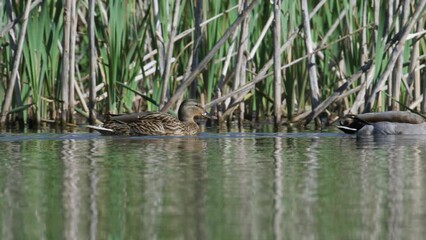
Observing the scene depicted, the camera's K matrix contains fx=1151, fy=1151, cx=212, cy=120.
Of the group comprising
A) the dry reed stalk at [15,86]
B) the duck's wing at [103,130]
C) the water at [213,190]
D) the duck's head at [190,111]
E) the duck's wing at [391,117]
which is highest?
the dry reed stalk at [15,86]

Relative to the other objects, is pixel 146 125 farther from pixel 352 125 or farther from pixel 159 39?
pixel 352 125

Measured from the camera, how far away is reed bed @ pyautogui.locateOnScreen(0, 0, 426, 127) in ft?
41.7

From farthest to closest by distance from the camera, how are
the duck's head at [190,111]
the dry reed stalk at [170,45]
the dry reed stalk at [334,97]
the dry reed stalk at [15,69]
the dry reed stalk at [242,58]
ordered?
the dry reed stalk at [242,58] → the dry reed stalk at [334,97] → the duck's head at [190,111] → the dry reed stalk at [170,45] → the dry reed stalk at [15,69]

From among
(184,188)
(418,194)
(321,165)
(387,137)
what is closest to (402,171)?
(321,165)

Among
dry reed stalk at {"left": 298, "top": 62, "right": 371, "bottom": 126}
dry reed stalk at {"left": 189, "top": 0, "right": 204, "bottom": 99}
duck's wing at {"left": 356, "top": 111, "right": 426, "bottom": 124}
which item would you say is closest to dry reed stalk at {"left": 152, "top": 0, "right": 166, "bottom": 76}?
dry reed stalk at {"left": 189, "top": 0, "right": 204, "bottom": 99}

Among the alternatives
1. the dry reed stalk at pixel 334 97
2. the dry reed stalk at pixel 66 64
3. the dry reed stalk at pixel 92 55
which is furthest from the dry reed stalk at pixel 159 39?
the dry reed stalk at pixel 334 97

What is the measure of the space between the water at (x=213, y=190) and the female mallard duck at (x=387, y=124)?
0.91m

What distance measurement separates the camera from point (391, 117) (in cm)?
1210

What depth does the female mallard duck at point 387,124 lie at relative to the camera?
39.7 ft

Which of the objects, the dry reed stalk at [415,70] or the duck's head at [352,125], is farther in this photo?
the dry reed stalk at [415,70]

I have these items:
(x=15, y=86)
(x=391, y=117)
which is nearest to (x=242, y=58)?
(x=391, y=117)

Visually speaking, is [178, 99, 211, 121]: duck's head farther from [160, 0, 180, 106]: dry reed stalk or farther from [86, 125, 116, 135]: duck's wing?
[86, 125, 116, 135]: duck's wing

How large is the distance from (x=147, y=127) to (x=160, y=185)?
4.69 meters

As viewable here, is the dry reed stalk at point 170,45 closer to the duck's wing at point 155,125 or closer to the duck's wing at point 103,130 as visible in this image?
the duck's wing at point 155,125
